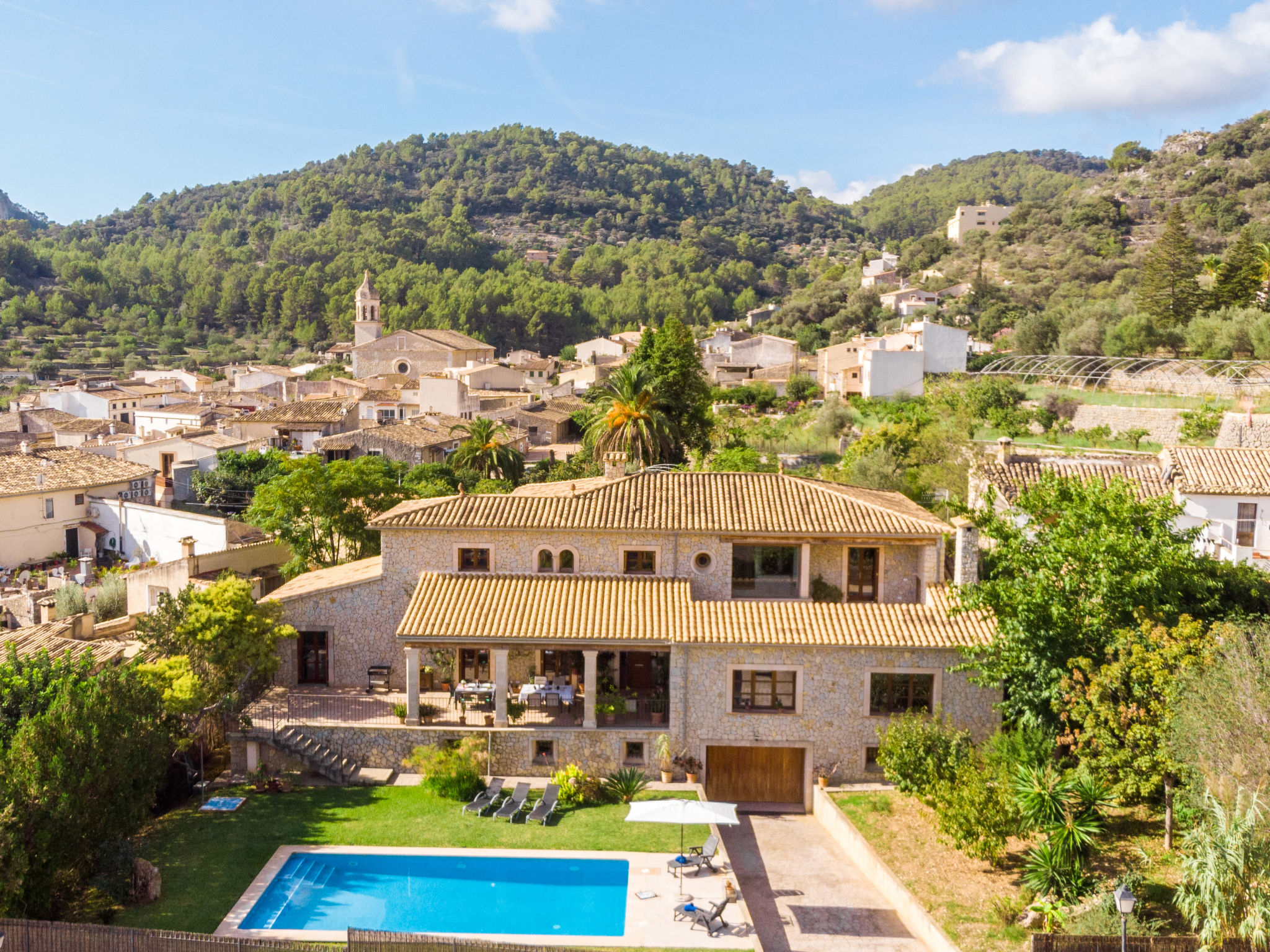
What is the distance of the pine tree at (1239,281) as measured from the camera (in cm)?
6284

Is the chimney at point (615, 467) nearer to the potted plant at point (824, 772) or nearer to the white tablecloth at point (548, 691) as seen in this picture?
the white tablecloth at point (548, 691)

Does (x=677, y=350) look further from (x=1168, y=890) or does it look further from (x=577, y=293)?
(x=577, y=293)

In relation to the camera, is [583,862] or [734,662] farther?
[734,662]

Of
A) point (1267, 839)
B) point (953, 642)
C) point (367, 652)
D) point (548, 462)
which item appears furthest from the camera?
point (548, 462)

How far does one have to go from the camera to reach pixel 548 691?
22.8 metres

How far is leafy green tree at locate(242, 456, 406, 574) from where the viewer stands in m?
31.6

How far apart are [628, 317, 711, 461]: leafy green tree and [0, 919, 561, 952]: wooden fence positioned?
28.7 meters

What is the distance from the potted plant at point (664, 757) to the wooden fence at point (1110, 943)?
352 inches

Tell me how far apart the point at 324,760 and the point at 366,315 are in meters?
99.5

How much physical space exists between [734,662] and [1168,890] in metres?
8.83

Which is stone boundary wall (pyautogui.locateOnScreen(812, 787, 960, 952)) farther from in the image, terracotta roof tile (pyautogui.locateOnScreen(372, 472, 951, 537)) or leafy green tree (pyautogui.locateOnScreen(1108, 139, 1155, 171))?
leafy green tree (pyautogui.locateOnScreen(1108, 139, 1155, 171))

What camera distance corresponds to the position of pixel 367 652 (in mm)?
24438

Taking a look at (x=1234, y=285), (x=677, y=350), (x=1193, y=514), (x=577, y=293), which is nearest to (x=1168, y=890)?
(x=1193, y=514)

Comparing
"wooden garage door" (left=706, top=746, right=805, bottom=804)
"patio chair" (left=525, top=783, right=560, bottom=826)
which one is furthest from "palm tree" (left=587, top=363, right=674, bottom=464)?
"patio chair" (left=525, top=783, right=560, bottom=826)
